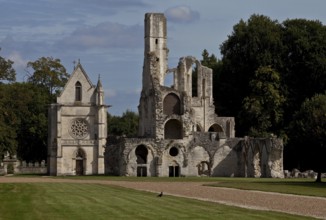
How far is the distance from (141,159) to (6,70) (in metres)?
25.5

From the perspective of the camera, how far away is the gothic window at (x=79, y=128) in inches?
3538

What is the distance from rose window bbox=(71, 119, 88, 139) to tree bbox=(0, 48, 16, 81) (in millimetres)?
26728

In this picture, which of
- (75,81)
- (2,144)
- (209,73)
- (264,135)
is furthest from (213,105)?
(2,144)

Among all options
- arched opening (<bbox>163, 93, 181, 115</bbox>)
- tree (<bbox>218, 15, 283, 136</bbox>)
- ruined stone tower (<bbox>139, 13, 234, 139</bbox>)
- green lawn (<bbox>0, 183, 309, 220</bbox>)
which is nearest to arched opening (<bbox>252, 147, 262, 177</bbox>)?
ruined stone tower (<bbox>139, 13, 234, 139</bbox>)

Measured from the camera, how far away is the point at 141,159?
276 feet

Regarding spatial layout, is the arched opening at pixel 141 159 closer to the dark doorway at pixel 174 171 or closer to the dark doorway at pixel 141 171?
the dark doorway at pixel 141 171

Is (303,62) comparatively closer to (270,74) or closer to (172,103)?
(270,74)

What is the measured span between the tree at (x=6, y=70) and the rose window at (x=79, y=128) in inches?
1052

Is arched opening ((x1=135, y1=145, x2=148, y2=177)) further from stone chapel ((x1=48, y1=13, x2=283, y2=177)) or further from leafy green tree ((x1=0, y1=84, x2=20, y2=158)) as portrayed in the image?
leafy green tree ((x1=0, y1=84, x2=20, y2=158))

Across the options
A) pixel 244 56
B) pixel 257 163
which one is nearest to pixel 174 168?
pixel 257 163

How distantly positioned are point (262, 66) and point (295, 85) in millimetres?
5065

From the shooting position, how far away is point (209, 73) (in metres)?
97.4

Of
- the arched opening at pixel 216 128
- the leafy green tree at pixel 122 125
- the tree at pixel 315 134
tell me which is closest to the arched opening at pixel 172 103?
the arched opening at pixel 216 128

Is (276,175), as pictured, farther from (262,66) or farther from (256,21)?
(256,21)
